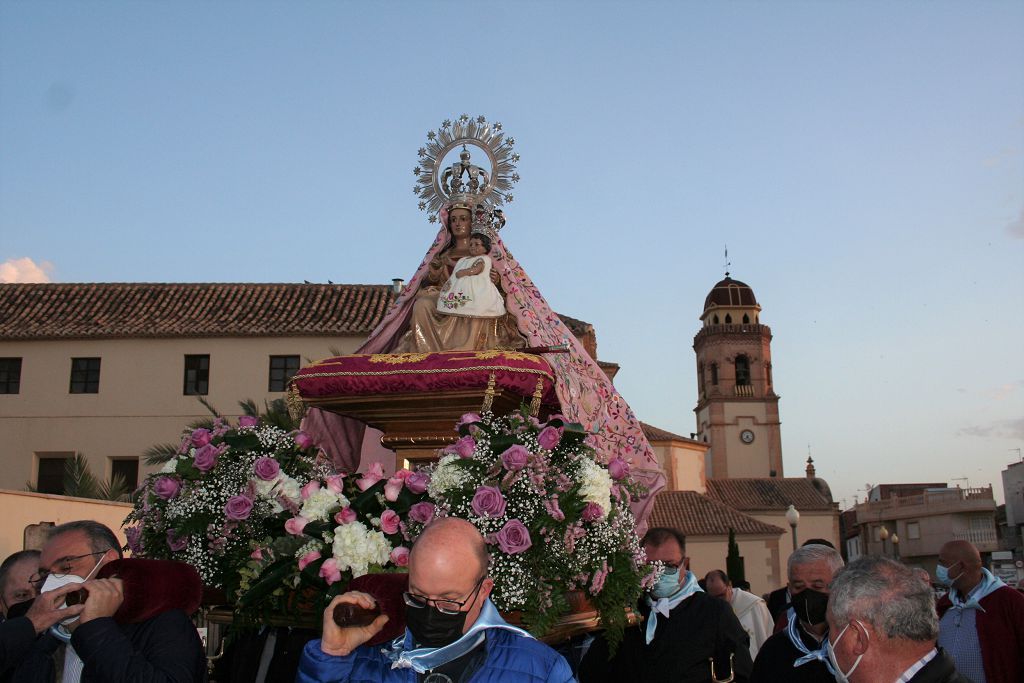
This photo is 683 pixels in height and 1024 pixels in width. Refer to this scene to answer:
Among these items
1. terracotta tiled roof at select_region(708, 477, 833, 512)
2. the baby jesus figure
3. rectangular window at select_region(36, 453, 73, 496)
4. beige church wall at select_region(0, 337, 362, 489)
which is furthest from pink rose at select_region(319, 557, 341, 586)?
terracotta tiled roof at select_region(708, 477, 833, 512)

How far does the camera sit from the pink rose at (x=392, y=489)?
4945mm

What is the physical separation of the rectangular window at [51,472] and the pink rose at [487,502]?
97.9ft

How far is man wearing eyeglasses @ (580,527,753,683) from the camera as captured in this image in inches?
205

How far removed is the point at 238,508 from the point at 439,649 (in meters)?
2.70

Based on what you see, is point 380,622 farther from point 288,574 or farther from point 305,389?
point 305,389

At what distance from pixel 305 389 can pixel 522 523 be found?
2147 millimetres

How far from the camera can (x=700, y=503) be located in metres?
49.5

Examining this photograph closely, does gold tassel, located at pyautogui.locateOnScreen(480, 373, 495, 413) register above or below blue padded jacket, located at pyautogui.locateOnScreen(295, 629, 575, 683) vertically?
above

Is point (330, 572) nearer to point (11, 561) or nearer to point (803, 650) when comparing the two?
point (11, 561)

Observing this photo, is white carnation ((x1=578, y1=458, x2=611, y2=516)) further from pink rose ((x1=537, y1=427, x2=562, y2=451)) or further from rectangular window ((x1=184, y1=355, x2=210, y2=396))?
rectangular window ((x1=184, y1=355, x2=210, y2=396))

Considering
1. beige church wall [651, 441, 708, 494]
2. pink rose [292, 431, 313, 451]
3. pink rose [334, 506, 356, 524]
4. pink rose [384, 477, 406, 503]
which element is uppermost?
beige church wall [651, 441, 708, 494]

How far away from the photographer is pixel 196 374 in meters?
31.2

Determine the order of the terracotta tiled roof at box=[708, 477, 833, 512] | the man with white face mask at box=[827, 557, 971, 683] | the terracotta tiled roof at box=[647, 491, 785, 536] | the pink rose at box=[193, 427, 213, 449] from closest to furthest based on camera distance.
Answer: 1. the man with white face mask at box=[827, 557, 971, 683]
2. the pink rose at box=[193, 427, 213, 449]
3. the terracotta tiled roof at box=[647, 491, 785, 536]
4. the terracotta tiled roof at box=[708, 477, 833, 512]

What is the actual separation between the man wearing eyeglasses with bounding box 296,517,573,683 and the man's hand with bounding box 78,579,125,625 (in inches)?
32.2
